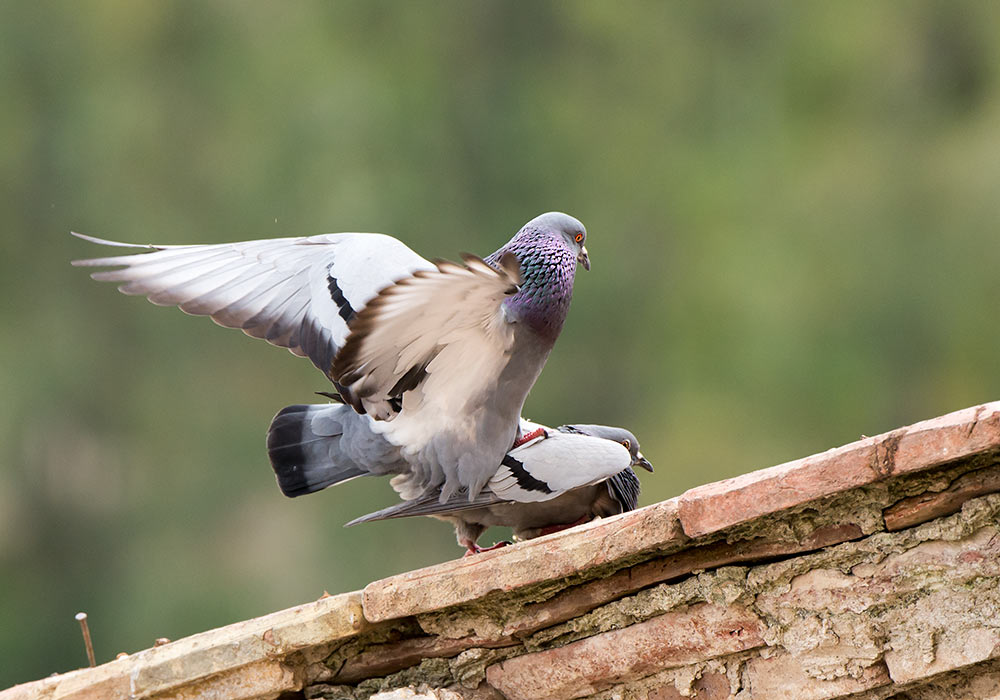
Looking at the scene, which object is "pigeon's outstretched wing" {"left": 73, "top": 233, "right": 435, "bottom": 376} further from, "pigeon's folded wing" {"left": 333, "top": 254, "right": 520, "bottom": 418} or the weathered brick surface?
the weathered brick surface

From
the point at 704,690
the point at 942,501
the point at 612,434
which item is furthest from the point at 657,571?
the point at 612,434

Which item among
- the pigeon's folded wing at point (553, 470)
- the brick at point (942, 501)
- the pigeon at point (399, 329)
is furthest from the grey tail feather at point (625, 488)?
the brick at point (942, 501)

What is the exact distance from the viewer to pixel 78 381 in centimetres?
1255

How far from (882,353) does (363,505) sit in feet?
15.6

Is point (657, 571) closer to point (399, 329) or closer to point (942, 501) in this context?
point (942, 501)

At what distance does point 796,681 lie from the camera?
105 inches

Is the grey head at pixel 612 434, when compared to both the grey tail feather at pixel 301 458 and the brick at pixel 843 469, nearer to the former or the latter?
the grey tail feather at pixel 301 458

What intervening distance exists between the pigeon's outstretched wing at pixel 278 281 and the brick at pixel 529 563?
2.42 ft

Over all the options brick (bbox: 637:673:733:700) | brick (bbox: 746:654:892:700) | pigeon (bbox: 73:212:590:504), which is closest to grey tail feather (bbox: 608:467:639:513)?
pigeon (bbox: 73:212:590:504)

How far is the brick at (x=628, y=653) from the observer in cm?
272

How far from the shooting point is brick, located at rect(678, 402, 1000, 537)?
2.35 metres

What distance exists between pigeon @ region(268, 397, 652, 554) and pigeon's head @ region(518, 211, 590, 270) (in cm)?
55

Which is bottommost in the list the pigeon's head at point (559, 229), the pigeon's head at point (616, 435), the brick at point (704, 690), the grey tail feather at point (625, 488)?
the brick at point (704, 690)

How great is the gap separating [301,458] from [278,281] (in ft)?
1.69
